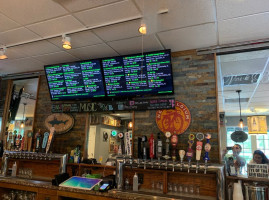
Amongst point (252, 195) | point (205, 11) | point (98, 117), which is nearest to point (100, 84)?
point (98, 117)

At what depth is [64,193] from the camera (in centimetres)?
310

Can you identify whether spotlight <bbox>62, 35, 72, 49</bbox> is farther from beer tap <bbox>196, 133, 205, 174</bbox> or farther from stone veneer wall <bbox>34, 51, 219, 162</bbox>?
beer tap <bbox>196, 133, 205, 174</bbox>

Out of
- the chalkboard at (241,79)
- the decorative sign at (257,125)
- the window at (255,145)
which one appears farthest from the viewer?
the window at (255,145)

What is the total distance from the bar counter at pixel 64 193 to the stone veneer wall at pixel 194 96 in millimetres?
770

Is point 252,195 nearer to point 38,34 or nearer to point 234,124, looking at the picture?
point 38,34

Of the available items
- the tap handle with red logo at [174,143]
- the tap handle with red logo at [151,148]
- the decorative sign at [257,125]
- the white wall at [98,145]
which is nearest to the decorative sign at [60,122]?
the white wall at [98,145]

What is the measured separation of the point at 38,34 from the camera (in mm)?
3129

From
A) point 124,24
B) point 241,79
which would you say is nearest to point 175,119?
point 124,24

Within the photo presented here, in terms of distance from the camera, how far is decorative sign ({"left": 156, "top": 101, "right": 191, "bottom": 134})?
3.28 meters

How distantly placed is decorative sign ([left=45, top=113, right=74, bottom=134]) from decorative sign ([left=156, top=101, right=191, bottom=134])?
177 centimetres

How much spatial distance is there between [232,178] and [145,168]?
46.2 inches

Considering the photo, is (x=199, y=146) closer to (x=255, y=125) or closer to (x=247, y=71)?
(x=247, y=71)

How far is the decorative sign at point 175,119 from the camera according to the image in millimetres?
3283

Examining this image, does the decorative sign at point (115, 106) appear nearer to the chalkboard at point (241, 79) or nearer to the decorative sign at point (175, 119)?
the decorative sign at point (175, 119)
